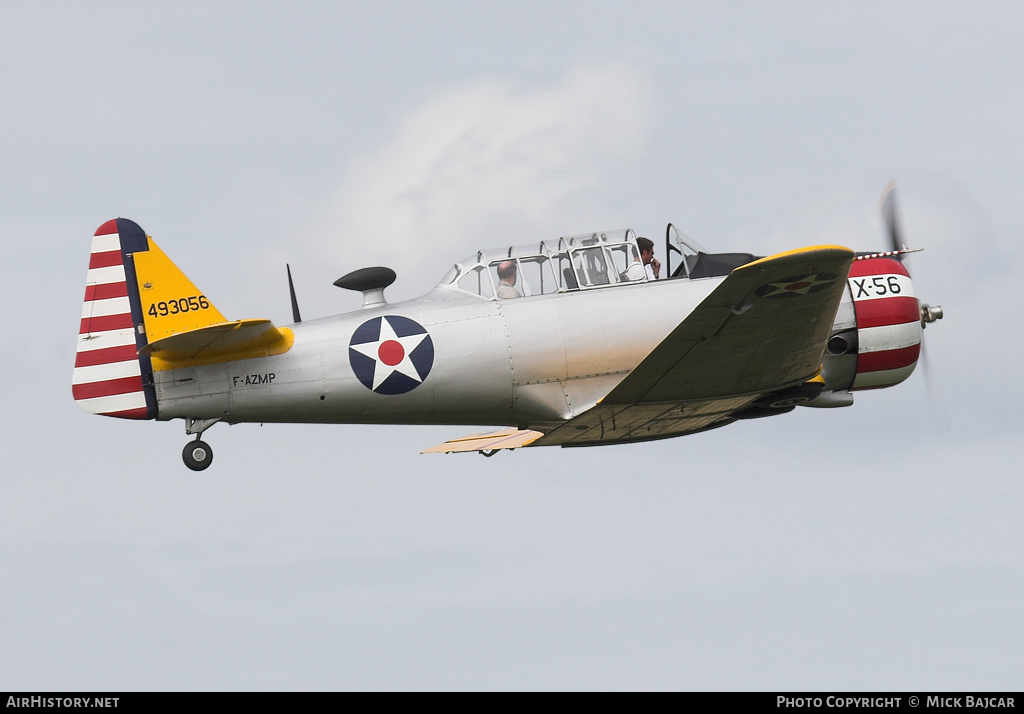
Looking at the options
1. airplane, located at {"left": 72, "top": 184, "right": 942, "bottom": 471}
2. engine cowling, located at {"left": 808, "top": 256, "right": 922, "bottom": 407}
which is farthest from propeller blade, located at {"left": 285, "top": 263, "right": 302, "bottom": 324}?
engine cowling, located at {"left": 808, "top": 256, "right": 922, "bottom": 407}

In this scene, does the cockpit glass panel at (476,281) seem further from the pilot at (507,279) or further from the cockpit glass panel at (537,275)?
the cockpit glass panel at (537,275)

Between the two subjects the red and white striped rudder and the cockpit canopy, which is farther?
the cockpit canopy

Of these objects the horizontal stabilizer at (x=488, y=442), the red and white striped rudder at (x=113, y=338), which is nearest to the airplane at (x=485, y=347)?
the red and white striped rudder at (x=113, y=338)

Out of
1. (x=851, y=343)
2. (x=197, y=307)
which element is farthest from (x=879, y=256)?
(x=197, y=307)

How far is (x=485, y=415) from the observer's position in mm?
13094

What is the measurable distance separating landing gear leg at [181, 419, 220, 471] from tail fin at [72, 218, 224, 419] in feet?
1.20

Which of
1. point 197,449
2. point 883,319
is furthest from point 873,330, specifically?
point 197,449

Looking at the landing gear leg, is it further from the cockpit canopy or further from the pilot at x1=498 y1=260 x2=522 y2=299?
the pilot at x1=498 y1=260 x2=522 y2=299

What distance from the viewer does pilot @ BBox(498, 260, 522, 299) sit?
13.0 meters

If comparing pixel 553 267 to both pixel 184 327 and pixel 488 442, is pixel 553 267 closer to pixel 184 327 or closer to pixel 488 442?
pixel 488 442

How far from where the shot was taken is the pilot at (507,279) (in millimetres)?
12984

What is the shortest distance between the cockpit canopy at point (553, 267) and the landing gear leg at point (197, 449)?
266 cm
